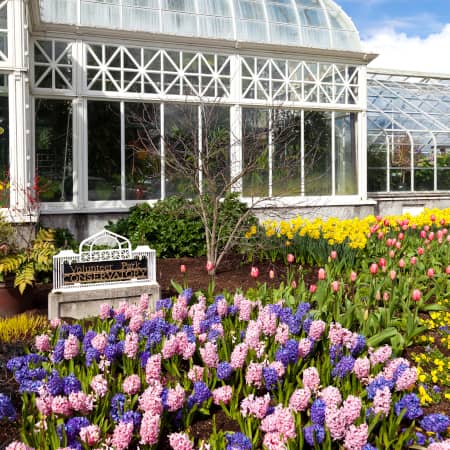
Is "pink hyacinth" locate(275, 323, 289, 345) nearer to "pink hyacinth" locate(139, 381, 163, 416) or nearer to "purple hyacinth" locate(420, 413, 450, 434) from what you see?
"purple hyacinth" locate(420, 413, 450, 434)

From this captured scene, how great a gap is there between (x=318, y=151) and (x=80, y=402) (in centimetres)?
929

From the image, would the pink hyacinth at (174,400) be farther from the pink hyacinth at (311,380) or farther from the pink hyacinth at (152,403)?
the pink hyacinth at (311,380)

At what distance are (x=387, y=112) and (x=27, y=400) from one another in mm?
12154

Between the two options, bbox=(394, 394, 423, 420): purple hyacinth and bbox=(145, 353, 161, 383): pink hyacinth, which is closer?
bbox=(394, 394, 423, 420): purple hyacinth

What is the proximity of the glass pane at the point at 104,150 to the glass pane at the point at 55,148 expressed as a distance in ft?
1.16

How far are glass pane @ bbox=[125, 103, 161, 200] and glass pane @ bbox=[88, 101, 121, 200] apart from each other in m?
0.18

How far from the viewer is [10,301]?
520 centimetres

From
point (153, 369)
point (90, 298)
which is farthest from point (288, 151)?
point (153, 369)

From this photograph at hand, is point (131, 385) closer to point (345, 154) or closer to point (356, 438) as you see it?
point (356, 438)

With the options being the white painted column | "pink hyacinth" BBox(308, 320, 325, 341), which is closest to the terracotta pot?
the white painted column

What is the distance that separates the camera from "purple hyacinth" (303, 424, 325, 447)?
2.36m

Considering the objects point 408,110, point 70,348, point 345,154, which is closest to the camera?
point 70,348

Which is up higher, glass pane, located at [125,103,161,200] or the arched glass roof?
the arched glass roof

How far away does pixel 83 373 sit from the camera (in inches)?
119
